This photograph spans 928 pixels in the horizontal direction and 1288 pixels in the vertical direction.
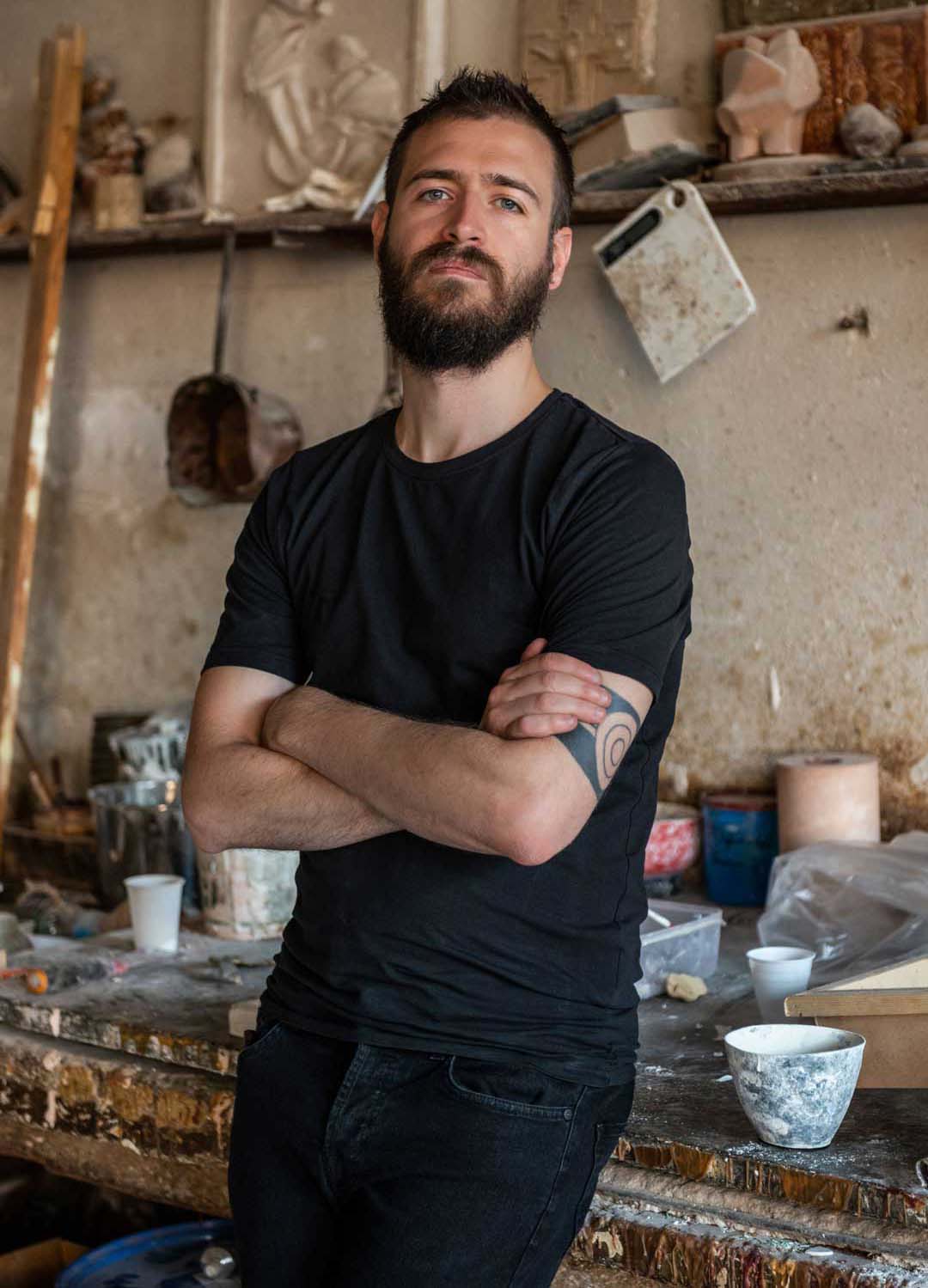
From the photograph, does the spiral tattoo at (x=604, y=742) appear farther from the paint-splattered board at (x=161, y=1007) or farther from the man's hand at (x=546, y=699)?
the paint-splattered board at (x=161, y=1007)

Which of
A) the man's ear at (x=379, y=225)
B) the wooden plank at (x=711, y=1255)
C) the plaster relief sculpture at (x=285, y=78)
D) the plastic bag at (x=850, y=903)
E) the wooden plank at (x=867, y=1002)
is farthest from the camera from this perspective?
the plaster relief sculpture at (x=285, y=78)

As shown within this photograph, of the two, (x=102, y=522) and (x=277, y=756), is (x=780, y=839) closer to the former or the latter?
(x=277, y=756)

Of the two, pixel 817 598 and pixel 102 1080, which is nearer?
pixel 102 1080

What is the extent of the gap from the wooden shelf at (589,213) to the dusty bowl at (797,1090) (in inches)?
69.9

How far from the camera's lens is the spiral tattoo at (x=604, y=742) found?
61.9 inches

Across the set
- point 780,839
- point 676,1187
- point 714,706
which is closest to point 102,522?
point 714,706

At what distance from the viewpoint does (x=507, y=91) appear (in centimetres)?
192

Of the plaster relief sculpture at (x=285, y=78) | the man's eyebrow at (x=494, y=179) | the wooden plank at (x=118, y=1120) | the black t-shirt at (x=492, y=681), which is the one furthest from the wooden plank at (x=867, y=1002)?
the plaster relief sculpture at (x=285, y=78)

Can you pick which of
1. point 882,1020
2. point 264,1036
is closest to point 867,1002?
point 882,1020

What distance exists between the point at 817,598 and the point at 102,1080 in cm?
172

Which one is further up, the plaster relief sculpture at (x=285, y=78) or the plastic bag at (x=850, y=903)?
the plaster relief sculpture at (x=285, y=78)

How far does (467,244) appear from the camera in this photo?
182 cm

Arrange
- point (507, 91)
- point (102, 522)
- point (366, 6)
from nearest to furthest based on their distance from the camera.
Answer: point (507, 91) < point (366, 6) < point (102, 522)

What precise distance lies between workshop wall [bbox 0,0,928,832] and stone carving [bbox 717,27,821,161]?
0.53 ft
